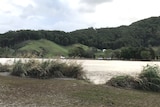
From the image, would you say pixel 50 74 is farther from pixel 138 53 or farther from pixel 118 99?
pixel 138 53

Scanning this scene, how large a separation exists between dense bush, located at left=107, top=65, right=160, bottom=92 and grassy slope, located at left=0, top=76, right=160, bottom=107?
247 cm

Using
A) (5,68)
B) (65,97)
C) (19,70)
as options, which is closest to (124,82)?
(65,97)

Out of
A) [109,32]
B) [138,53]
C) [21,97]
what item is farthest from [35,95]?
[109,32]

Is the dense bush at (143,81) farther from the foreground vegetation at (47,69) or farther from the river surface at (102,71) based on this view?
the foreground vegetation at (47,69)

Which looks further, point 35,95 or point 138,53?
point 138,53

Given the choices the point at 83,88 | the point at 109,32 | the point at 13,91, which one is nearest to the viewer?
the point at 13,91

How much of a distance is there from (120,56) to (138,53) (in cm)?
772

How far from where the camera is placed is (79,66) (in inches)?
707

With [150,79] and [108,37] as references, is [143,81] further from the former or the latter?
[108,37]

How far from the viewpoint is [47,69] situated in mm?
17281

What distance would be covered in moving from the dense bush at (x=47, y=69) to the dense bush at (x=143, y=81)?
272 cm

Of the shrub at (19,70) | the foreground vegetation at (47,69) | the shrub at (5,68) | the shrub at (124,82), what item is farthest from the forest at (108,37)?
the shrub at (124,82)

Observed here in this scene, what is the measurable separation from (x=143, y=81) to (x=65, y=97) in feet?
17.9

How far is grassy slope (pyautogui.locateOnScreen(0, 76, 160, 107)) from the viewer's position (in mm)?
10383
